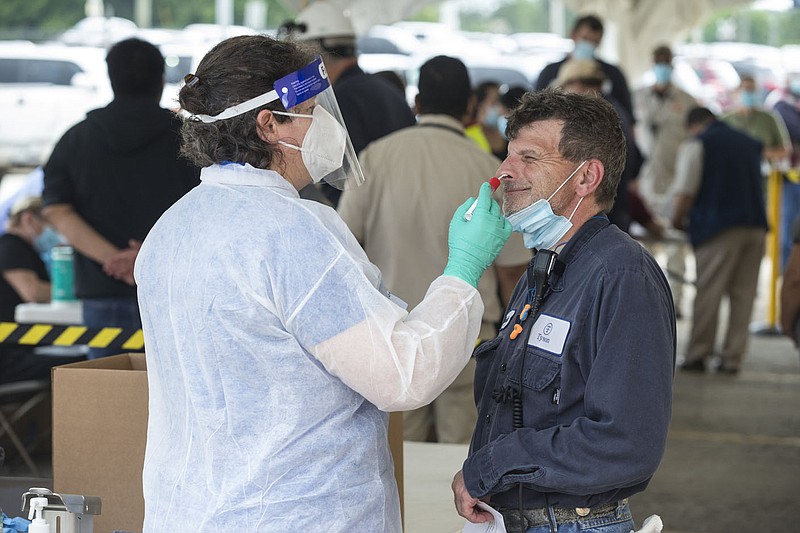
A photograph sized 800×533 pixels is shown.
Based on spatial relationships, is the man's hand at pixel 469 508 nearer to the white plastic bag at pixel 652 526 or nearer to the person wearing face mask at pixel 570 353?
the person wearing face mask at pixel 570 353

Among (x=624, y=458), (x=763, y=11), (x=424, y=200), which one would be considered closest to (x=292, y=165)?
(x=624, y=458)

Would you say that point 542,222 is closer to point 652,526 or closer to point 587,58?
point 652,526

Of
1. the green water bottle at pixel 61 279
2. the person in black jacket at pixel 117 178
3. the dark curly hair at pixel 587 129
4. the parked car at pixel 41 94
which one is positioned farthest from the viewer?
the parked car at pixel 41 94

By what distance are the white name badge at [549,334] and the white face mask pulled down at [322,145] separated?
473mm

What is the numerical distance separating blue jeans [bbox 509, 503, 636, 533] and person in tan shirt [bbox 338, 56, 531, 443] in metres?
2.08

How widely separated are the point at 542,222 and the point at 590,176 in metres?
0.13

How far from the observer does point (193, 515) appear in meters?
1.88

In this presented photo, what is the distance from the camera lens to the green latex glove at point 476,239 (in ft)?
6.58

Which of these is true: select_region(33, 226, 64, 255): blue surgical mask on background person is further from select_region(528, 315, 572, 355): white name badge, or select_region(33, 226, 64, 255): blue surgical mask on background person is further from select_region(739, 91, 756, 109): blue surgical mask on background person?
select_region(739, 91, 756, 109): blue surgical mask on background person

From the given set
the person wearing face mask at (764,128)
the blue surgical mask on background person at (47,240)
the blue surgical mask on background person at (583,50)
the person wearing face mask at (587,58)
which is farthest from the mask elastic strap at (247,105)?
the person wearing face mask at (764,128)

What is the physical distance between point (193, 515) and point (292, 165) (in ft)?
2.03

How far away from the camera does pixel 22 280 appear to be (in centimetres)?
566

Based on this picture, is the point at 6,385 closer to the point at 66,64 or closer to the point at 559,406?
the point at 559,406

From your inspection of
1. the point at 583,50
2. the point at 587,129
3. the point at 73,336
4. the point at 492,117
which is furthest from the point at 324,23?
the point at 492,117
